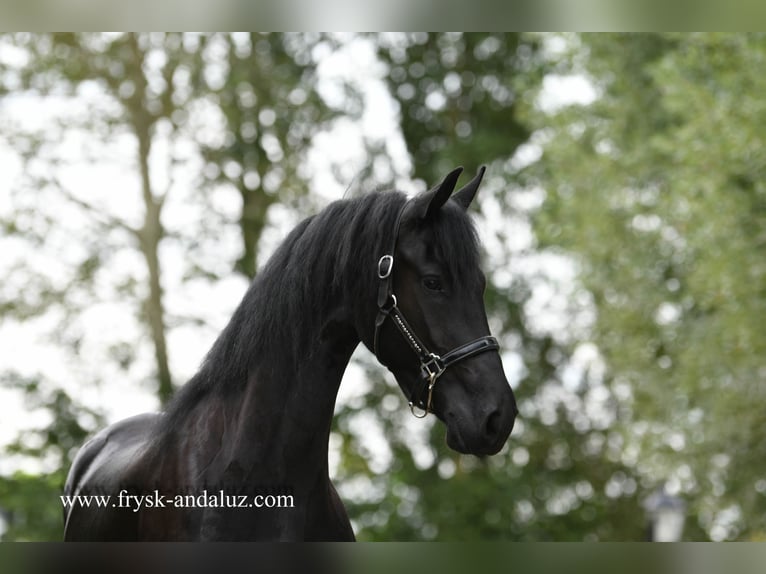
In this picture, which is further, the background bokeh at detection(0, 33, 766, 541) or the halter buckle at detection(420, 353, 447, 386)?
the background bokeh at detection(0, 33, 766, 541)

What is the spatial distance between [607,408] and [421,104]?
16.2 ft

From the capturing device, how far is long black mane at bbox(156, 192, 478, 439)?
11.0ft

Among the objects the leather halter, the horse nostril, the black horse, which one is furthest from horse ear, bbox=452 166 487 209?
the horse nostril

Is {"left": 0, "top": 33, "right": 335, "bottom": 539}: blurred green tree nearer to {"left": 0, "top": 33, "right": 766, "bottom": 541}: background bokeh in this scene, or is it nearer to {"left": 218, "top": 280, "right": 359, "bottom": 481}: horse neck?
{"left": 0, "top": 33, "right": 766, "bottom": 541}: background bokeh

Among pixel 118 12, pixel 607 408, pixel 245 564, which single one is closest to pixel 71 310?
pixel 607 408

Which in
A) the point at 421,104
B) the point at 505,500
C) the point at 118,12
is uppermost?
the point at 421,104

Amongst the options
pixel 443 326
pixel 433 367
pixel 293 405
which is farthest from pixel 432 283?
pixel 293 405

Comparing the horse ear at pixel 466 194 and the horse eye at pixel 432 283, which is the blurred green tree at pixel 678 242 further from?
the horse eye at pixel 432 283

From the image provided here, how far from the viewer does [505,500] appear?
13305mm

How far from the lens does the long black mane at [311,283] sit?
336 centimetres

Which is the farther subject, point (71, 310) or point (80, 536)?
point (71, 310)

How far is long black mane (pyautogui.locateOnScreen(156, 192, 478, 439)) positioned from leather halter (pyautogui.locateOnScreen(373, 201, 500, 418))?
2.0 inches

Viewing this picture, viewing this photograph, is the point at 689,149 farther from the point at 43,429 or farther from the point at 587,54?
the point at 43,429

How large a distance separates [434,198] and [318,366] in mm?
668
